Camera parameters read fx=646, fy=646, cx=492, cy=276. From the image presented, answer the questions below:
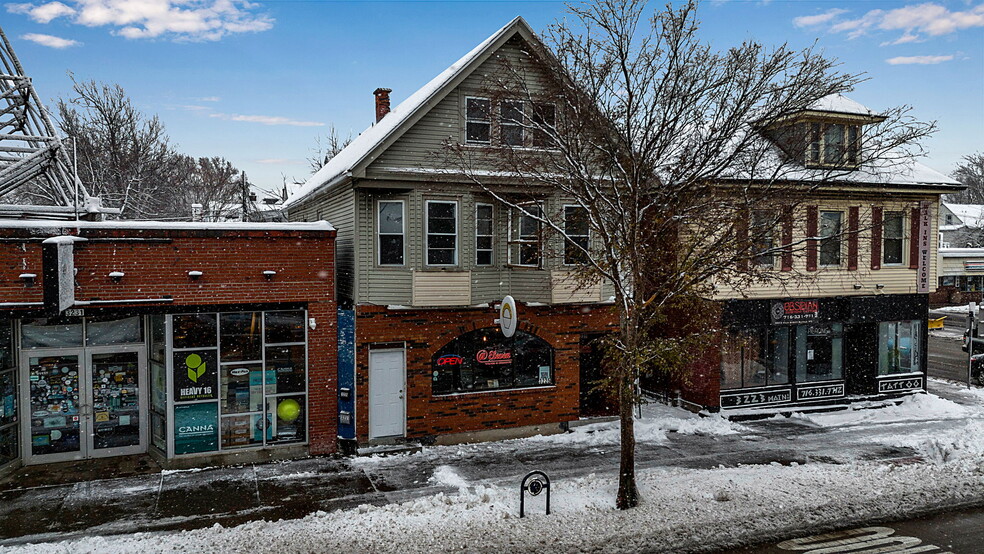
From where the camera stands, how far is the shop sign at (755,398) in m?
17.8

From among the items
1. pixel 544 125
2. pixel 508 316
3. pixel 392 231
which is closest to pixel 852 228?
pixel 508 316

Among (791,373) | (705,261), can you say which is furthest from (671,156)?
(791,373)

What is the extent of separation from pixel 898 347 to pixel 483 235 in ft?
45.5

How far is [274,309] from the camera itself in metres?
13.6

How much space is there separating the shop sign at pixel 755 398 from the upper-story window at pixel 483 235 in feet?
25.7

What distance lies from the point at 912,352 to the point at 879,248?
369 centimetres

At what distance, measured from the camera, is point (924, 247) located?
64.0 ft

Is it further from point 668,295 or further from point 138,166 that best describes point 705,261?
point 138,166

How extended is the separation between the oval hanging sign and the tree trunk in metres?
3.38

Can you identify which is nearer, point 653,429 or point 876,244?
point 653,429

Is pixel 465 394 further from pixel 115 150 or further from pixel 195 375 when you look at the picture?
pixel 115 150

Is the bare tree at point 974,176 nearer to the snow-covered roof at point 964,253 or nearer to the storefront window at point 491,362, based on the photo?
the snow-covered roof at point 964,253

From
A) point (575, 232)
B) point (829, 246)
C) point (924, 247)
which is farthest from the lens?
point (924, 247)

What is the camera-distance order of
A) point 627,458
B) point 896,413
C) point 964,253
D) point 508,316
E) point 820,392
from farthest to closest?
point 964,253 → point 820,392 → point 896,413 → point 508,316 → point 627,458
